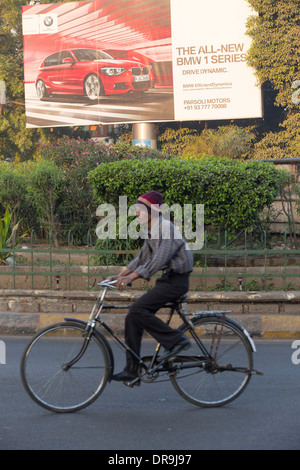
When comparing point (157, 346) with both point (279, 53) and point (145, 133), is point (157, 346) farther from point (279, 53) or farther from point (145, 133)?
point (145, 133)

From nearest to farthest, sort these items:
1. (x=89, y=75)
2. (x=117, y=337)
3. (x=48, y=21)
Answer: (x=117, y=337), (x=89, y=75), (x=48, y=21)

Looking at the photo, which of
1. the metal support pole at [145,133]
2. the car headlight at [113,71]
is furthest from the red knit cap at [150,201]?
the car headlight at [113,71]

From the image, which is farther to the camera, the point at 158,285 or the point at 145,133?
the point at 145,133

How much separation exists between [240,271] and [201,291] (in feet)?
1.88

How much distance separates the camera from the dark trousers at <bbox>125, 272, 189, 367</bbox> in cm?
509

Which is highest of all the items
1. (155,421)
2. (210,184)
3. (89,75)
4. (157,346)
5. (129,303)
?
(89,75)

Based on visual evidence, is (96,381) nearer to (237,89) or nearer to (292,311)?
(292,311)

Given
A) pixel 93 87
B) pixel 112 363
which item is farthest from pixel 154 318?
pixel 93 87

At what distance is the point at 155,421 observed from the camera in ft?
15.9

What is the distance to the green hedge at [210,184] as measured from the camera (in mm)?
A: 9195

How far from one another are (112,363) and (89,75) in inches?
1346

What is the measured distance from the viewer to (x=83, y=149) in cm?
1244

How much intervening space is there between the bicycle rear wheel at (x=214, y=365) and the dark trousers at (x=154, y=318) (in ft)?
0.53
